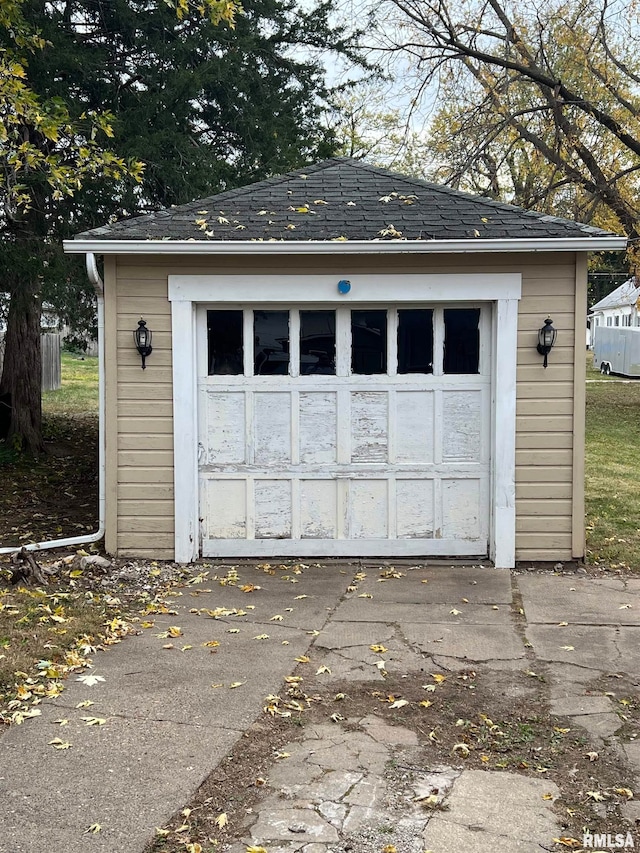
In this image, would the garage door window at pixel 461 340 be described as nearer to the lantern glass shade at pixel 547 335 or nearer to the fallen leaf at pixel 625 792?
the lantern glass shade at pixel 547 335

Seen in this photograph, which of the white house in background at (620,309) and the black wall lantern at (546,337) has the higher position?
the white house in background at (620,309)

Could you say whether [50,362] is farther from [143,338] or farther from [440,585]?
[440,585]

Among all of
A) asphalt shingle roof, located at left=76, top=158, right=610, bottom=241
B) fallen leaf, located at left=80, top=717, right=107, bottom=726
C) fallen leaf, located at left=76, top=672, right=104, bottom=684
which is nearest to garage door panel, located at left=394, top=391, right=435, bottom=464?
asphalt shingle roof, located at left=76, top=158, right=610, bottom=241

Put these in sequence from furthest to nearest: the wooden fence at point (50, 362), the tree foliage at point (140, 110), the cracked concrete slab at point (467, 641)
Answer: the wooden fence at point (50, 362) → the tree foliage at point (140, 110) → the cracked concrete slab at point (467, 641)

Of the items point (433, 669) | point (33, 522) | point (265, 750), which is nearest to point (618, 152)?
point (33, 522)

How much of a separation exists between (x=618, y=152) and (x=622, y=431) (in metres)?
6.34

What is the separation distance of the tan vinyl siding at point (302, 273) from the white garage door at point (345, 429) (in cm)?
33

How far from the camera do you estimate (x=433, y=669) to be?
4.77m

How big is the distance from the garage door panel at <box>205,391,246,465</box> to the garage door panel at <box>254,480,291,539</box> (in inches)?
12.3

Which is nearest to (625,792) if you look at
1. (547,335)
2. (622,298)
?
(547,335)

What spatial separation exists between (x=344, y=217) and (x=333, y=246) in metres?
0.64

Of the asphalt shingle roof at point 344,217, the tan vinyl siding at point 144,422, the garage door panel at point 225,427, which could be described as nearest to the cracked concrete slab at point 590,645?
the garage door panel at point 225,427

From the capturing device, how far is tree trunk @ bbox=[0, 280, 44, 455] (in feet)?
41.0

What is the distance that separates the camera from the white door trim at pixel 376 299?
6957 millimetres
